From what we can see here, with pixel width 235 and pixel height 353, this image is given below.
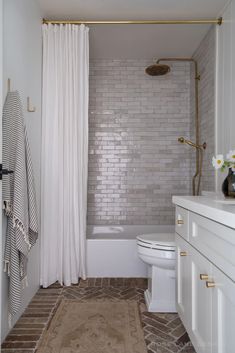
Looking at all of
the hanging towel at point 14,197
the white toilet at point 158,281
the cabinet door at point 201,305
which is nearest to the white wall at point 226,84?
the white toilet at point 158,281

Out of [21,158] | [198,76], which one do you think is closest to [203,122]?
[198,76]

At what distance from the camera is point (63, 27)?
8.27 ft

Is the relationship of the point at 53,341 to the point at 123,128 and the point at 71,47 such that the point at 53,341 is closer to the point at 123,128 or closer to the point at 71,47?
the point at 71,47

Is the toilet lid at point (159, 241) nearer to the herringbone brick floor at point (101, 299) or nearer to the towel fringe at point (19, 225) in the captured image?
the herringbone brick floor at point (101, 299)

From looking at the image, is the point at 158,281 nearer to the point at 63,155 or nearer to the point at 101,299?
the point at 101,299

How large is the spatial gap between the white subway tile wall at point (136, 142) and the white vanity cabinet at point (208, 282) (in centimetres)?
185

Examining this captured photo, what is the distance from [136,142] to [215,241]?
2.56 m

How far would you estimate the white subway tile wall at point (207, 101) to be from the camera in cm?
273

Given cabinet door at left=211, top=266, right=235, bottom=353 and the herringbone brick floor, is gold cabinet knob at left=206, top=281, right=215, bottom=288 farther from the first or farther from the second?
the herringbone brick floor

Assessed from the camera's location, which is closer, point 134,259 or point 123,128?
point 134,259

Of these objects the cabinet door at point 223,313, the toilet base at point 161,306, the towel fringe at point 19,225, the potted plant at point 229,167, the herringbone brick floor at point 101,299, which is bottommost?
the herringbone brick floor at point 101,299

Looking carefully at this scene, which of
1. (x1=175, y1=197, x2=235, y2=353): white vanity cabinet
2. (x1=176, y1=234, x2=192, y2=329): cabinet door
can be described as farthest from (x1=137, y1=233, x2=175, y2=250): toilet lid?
(x1=175, y1=197, x2=235, y2=353): white vanity cabinet

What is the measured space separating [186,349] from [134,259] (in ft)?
3.66

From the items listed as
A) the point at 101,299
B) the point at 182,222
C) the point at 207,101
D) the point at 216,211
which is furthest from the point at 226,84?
the point at 101,299
